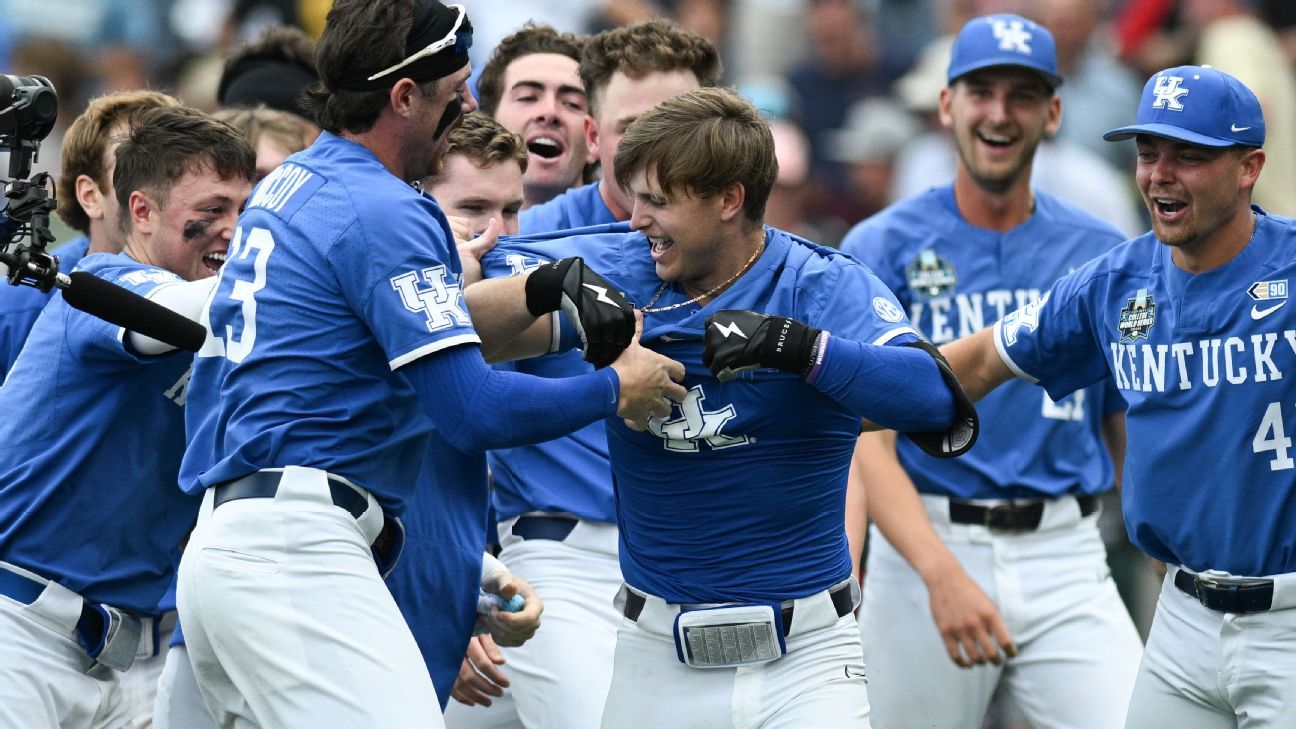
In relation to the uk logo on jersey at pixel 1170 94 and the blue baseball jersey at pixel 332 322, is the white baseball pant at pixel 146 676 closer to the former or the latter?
the blue baseball jersey at pixel 332 322

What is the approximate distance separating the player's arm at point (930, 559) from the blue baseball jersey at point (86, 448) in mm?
2561

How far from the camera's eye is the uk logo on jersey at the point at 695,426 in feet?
14.9

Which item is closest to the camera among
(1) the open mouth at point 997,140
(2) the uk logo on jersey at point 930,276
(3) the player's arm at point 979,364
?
(3) the player's arm at point 979,364

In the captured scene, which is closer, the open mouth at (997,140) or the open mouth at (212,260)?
the open mouth at (212,260)

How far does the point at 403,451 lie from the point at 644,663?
0.88 meters

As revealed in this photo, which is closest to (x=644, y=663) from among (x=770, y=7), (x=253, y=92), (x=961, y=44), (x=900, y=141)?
(x=961, y=44)

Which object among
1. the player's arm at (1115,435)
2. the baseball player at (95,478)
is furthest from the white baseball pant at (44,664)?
the player's arm at (1115,435)

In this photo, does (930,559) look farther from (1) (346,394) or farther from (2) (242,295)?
(2) (242,295)

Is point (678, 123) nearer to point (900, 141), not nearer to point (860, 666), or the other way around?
point (860, 666)

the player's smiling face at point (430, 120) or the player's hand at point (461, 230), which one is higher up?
the player's smiling face at point (430, 120)

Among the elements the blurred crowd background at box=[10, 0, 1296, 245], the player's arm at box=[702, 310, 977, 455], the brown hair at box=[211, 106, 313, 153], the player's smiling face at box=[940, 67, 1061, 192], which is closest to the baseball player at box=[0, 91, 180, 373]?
the brown hair at box=[211, 106, 313, 153]

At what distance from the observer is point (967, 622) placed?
20.1 feet

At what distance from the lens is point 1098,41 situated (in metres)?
11.6

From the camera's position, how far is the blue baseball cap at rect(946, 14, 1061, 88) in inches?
266
